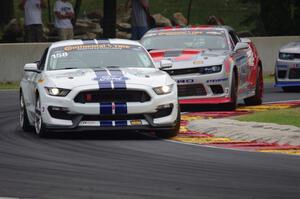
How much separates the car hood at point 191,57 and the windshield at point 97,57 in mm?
2793

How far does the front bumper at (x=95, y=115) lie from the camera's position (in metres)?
14.1

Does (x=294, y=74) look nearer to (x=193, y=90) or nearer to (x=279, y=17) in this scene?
(x=193, y=90)

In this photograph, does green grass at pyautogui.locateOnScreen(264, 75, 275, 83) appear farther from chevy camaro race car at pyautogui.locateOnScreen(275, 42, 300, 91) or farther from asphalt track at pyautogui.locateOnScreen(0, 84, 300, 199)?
asphalt track at pyautogui.locateOnScreen(0, 84, 300, 199)

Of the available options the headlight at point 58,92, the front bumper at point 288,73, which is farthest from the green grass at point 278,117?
the front bumper at point 288,73

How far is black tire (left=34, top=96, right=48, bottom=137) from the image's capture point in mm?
14376

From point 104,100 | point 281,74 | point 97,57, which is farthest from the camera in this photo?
point 281,74

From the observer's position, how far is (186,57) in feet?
62.4

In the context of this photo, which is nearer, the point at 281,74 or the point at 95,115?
the point at 95,115

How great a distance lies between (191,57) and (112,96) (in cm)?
491

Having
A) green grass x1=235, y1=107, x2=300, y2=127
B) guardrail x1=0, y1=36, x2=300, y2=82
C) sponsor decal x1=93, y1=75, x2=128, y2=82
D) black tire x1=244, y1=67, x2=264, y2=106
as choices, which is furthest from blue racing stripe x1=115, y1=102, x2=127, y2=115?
guardrail x1=0, y1=36, x2=300, y2=82

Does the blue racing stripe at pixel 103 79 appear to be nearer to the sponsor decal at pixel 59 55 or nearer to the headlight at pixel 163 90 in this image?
the headlight at pixel 163 90

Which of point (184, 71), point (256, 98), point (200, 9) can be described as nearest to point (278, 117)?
point (184, 71)

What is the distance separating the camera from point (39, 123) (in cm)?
1456

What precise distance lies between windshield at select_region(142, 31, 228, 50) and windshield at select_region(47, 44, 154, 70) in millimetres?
3893
